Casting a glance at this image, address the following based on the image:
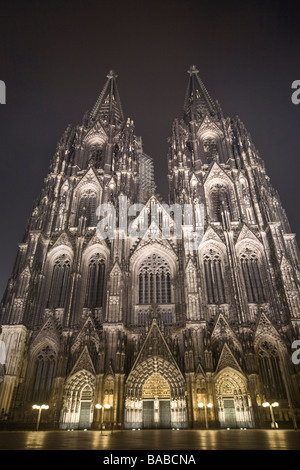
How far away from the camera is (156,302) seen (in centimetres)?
2766

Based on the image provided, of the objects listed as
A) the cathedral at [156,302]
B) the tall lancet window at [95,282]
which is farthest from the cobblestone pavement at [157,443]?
the tall lancet window at [95,282]

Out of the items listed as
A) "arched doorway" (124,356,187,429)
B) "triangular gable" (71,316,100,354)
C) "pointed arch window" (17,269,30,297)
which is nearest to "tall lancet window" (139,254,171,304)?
"triangular gable" (71,316,100,354)

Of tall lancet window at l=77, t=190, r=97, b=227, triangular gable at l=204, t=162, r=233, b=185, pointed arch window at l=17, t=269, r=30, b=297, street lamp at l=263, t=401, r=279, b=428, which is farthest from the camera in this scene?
triangular gable at l=204, t=162, r=233, b=185

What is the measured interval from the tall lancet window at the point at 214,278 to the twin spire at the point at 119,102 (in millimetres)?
21969

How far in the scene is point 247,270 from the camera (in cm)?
2873

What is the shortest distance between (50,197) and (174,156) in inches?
618

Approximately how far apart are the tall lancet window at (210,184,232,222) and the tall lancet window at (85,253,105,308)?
12544 mm

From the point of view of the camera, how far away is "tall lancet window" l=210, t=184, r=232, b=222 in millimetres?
32562

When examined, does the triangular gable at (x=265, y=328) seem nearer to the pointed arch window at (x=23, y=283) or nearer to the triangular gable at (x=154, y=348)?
the triangular gable at (x=154, y=348)

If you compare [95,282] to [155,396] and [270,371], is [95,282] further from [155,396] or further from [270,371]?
[270,371]

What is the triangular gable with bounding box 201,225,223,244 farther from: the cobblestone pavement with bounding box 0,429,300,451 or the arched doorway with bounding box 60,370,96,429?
the cobblestone pavement with bounding box 0,429,300,451

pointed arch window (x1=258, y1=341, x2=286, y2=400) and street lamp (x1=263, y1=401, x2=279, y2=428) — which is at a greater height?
pointed arch window (x1=258, y1=341, x2=286, y2=400)

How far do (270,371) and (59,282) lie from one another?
19705 millimetres
